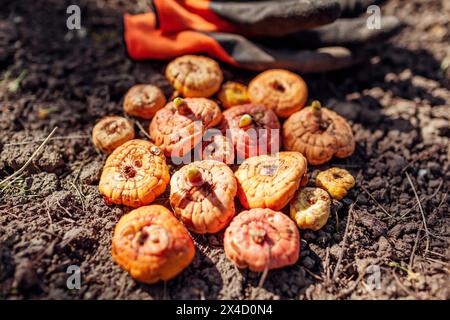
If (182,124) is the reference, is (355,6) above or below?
above

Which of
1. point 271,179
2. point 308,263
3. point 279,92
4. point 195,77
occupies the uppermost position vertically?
point 195,77

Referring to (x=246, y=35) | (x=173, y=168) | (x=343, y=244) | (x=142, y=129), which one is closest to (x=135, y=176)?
(x=173, y=168)

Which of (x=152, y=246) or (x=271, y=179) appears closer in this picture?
(x=152, y=246)

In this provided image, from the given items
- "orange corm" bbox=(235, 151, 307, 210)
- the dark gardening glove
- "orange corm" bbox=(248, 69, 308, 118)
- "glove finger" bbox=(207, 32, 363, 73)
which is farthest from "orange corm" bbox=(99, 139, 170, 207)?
"glove finger" bbox=(207, 32, 363, 73)

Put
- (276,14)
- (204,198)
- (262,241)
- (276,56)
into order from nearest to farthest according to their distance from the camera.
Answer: (262,241) < (204,198) < (276,14) < (276,56)

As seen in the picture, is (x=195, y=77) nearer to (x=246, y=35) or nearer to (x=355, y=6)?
(x=246, y=35)

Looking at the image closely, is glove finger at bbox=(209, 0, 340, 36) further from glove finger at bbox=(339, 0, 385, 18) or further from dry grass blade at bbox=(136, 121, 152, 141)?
dry grass blade at bbox=(136, 121, 152, 141)

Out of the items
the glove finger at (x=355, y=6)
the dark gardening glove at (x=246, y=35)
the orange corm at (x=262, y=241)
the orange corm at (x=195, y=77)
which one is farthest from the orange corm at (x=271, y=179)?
the glove finger at (x=355, y=6)

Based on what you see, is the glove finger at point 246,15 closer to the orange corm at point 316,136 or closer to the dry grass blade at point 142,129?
the orange corm at point 316,136

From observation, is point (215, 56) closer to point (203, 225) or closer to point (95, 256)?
point (203, 225)
